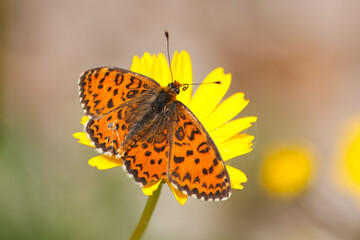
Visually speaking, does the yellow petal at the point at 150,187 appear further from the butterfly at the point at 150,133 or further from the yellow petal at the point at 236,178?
the yellow petal at the point at 236,178

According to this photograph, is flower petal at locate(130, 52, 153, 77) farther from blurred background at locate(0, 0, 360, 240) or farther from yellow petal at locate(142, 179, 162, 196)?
blurred background at locate(0, 0, 360, 240)
